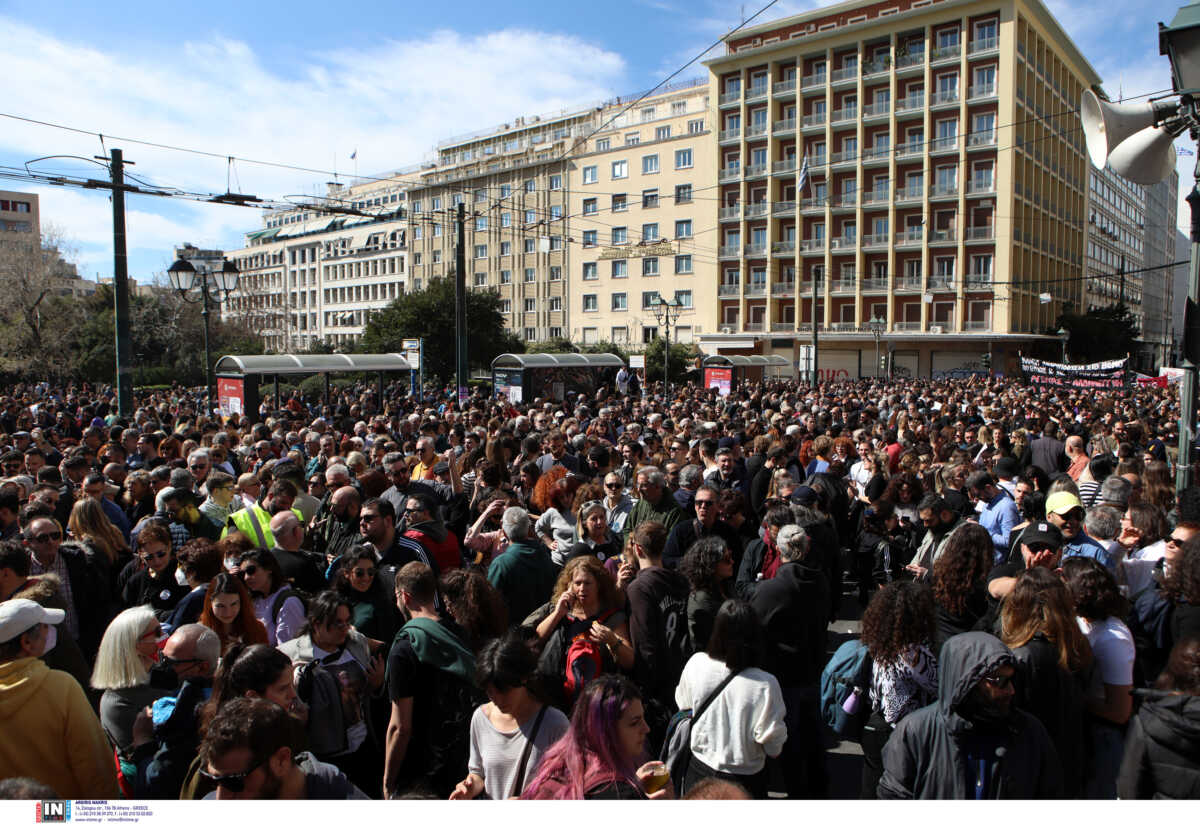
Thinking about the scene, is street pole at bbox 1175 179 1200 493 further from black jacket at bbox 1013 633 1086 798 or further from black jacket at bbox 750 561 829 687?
black jacket at bbox 750 561 829 687

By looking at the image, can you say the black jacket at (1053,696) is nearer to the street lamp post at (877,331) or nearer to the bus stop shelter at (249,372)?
the bus stop shelter at (249,372)

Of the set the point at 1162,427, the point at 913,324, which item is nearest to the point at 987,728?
the point at 1162,427

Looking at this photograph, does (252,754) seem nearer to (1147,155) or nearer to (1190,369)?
(1147,155)

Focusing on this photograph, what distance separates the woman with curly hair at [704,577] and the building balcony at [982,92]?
51.8 m

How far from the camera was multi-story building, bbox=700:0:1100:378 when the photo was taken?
156ft

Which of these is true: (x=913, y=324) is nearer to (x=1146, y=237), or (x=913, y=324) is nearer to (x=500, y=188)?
(x=500, y=188)

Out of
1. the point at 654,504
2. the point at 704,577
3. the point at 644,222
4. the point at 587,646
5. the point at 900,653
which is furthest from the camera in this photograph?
the point at 644,222

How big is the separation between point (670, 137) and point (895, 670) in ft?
200

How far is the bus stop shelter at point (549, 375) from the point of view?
Answer: 2411 cm

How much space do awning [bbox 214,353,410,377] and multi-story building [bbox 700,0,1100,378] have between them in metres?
27.5

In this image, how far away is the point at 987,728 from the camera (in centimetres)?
266

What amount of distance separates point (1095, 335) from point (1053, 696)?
196ft

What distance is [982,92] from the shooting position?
4734 cm

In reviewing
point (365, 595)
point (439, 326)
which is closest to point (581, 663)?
point (365, 595)
